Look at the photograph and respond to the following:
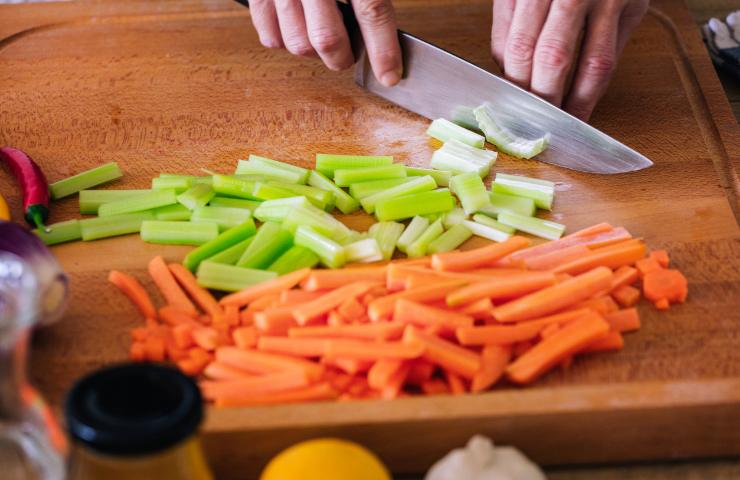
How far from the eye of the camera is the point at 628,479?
6.52 ft

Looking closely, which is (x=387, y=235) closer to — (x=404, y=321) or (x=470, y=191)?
(x=470, y=191)

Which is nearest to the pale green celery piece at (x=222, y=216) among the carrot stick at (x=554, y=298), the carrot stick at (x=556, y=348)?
the carrot stick at (x=554, y=298)

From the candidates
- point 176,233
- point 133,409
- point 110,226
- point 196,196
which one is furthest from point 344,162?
point 133,409

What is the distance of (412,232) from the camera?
102 inches

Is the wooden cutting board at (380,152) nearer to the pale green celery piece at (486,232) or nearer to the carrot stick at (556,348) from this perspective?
the carrot stick at (556,348)

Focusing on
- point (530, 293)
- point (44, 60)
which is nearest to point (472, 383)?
point (530, 293)

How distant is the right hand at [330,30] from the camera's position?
2.95m

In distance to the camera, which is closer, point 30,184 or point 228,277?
point 228,277

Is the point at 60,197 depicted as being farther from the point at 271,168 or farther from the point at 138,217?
the point at 271,168

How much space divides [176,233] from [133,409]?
112 cm

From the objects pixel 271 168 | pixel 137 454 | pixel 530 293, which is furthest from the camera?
pixel 271 168

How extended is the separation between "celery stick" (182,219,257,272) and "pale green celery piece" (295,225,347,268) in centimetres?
15

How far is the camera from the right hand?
2.95 m

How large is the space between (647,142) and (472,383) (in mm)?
1268
